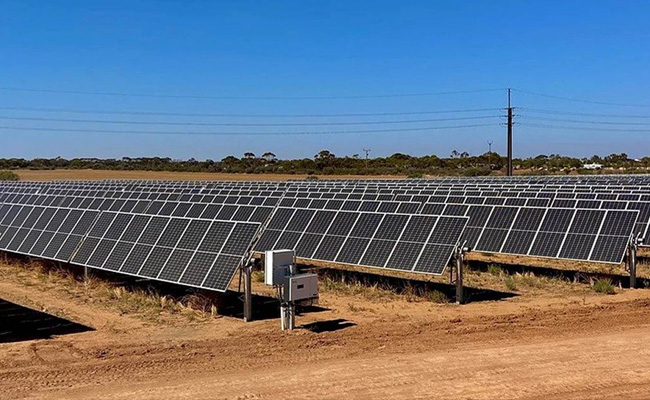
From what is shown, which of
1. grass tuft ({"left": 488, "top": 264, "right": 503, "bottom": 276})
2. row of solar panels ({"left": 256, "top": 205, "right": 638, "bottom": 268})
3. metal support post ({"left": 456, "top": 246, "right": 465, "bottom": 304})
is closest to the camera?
metal support post ({"left": 456, "top": 246, "right": 465, "bottom": 304})

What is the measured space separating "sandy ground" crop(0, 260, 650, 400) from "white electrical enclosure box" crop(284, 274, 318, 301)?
2.39 feet

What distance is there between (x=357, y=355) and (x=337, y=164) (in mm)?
126880

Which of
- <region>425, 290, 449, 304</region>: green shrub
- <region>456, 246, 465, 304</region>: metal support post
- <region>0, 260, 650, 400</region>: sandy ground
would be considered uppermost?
<region>456, 246, 465, 304</region>: metal support post

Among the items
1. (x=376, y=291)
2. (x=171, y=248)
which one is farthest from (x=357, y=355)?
(x=171, y=248)

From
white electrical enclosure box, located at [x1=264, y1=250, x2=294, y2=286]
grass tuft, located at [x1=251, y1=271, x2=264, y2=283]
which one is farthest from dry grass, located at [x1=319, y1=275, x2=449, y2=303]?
white electrical enclosure box, located at [x1=264, y1=250, x2=294, y2=286]

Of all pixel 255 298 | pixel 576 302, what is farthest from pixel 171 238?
pixel 576 302

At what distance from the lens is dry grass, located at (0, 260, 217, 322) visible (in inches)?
618

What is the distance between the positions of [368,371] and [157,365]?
3.43 metres

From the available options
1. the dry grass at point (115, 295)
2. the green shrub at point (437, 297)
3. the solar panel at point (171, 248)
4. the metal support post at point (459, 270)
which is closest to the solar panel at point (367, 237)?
the metal support post at point (459, 270)

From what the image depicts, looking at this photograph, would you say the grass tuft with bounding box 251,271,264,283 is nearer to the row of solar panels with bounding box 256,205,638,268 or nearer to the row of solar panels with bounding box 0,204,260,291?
the row of solar panels with bounding box 256,205,638,268

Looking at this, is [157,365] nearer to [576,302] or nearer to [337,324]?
[337,324]

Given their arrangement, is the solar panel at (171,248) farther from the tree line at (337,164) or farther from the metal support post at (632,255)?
the tree line at (337,164)

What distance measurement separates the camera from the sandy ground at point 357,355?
978 cm

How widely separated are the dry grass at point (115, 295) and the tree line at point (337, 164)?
299ft
